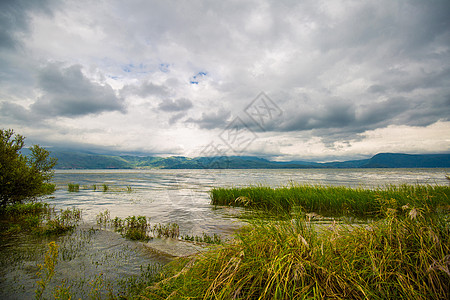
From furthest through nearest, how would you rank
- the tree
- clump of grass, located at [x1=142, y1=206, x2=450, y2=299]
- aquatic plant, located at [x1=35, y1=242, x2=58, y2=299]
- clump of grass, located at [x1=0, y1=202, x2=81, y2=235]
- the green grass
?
the green grass, the tree, clump of grass, located at [x1=0, y1=202, x2=81, y2=235], aquatic plant, located at [x1=35, y1=242, x2=58, y2=299], clump of grass, located at [x1=142, y1=206, x2=450, y2=299]

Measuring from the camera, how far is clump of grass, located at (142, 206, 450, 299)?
2959 millimetres

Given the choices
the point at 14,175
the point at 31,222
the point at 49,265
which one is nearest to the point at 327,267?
the point at 49,265

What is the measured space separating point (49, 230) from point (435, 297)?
1348 cm

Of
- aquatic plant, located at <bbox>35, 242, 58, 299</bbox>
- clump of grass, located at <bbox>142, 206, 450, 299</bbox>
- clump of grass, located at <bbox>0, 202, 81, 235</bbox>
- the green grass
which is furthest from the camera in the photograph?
the green grass

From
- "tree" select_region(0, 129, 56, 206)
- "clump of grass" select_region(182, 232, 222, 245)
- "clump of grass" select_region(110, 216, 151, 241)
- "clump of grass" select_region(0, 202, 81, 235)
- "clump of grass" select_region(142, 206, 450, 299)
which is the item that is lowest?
"clump of grass" select_region(182, 232, 222, 245)

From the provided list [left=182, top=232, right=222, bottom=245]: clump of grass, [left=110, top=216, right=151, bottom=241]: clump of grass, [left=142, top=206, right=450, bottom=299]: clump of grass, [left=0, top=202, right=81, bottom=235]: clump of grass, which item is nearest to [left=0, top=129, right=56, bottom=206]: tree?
[left=0, top=202, right=81, bottom=235]: clump of grass

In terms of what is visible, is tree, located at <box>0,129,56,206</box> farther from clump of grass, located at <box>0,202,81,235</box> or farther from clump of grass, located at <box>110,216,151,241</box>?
clump of grass, located at <box>110,216,151,241</box>

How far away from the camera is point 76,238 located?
938 centimetres

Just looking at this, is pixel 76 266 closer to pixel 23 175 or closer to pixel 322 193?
pixel 23 175

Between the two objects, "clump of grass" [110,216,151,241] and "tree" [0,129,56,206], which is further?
"tree" [0,129,56,206]

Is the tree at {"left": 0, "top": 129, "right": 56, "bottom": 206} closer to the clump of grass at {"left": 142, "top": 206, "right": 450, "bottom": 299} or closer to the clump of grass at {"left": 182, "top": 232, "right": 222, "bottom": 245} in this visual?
the clump of grass at {"left": 182, "top": 232, "right": 222, "bottom": 245}

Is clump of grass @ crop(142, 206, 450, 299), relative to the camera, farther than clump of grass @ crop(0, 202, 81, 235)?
No

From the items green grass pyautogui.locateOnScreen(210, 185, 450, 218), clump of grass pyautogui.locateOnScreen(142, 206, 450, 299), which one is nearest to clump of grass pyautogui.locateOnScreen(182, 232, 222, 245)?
green grass pyautogui.locateOnScreen(210, 185, 450, 218)

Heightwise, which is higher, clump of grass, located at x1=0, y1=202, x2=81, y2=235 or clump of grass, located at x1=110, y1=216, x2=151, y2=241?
clump of grass, located at x1=0, y1=202, x2=81, y2=235
